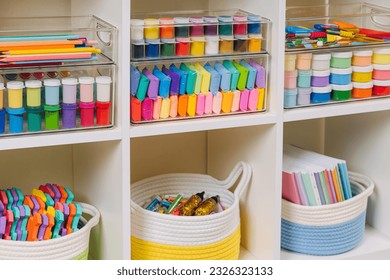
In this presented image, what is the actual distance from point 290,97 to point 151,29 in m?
0.34

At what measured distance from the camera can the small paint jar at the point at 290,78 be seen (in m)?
1.79

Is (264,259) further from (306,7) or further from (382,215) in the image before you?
(306,7)

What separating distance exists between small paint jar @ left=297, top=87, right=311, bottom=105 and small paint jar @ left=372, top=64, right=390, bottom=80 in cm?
18

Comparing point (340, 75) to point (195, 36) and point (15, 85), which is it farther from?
point (15, 85)

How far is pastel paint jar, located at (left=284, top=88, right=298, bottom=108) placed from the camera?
1.79m

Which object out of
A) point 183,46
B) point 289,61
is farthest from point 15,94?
point 289,61

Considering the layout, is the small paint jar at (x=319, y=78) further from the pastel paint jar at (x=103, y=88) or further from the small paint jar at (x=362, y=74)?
the pastel paint jar at (x=103, y=88)

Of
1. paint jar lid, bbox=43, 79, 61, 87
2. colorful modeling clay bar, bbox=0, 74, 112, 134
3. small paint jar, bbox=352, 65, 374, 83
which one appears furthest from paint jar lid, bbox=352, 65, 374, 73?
paint jar lid, bbox=43, 79, 61, 87

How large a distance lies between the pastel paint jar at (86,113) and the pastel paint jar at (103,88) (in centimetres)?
2

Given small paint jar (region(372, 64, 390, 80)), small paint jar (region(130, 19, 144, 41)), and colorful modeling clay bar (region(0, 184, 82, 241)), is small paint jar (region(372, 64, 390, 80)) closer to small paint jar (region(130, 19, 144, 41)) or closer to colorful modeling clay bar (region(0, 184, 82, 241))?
small paint jar (region(130, 19, 144, 41))

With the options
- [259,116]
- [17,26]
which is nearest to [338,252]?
[259,116]

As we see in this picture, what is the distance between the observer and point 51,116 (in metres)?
1.59

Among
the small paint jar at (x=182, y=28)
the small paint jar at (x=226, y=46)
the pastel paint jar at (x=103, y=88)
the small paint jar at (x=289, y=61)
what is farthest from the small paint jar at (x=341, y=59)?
the pastel paint jar at (x=103, y=88)

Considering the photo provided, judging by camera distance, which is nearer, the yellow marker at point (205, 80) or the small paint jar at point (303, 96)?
the yellow marker at point (205, 80)
